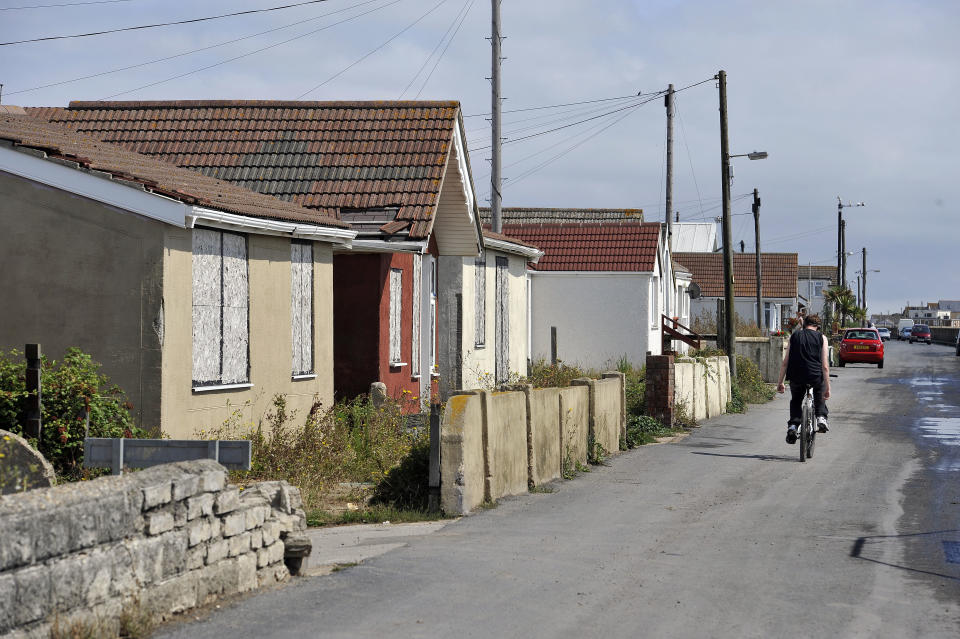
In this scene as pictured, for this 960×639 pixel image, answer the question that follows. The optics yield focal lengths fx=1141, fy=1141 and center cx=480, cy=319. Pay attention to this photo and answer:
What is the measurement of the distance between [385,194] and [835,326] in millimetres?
53148

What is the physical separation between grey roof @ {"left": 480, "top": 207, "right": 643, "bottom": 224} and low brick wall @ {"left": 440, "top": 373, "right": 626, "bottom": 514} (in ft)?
105

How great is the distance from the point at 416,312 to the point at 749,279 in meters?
47.8

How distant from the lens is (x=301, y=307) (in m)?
15.7

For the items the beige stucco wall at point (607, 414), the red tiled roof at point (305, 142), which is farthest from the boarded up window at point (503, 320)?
the beige stucco wall at point (607, 414)

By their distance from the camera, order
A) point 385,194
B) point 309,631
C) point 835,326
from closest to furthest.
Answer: point 309,631
point 385,194
point 835,326

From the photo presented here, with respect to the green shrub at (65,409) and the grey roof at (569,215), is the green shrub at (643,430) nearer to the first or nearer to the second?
the green shrub at (65,409)

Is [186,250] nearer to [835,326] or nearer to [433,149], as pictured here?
[433,149]

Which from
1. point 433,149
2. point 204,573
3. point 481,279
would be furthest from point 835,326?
point 204,573

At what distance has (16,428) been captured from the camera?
36.3 feet

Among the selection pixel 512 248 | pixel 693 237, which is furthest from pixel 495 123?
pixel 693 237

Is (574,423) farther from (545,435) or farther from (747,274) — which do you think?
(747,274)

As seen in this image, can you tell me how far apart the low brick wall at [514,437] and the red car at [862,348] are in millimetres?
33078

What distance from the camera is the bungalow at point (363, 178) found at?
19.0 m

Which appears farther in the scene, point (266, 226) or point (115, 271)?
point (266, 226)
